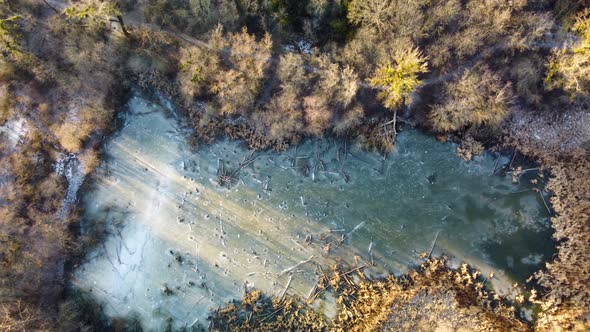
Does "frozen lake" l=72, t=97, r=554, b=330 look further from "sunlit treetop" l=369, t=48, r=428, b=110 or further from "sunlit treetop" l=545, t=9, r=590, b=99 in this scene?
"sunlit treetop" l=545, t=9, r=590, b=99

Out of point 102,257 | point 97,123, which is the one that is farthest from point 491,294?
point 97,123

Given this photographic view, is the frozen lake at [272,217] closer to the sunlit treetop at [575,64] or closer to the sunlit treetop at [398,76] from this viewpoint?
the sunlit treetop at [398,76]

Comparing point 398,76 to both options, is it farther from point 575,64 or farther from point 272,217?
point 272,217

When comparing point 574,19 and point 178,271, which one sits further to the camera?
point 178,271

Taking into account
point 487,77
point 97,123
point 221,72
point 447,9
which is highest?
point 447,9

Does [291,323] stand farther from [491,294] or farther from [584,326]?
[584,326]

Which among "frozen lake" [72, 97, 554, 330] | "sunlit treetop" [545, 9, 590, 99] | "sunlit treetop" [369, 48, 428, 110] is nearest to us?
"sunlit treetop" [369, 48, 428, 110]

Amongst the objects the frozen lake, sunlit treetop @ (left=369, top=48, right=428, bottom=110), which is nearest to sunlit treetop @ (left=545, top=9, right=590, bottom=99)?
the frozen lake
